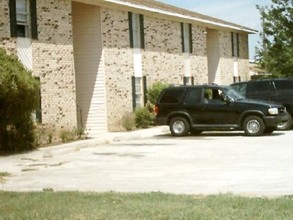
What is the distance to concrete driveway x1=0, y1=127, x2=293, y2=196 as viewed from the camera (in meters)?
10.8

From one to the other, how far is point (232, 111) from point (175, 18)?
11544mm


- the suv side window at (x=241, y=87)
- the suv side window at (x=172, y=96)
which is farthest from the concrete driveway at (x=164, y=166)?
the suv side window at (x=241, y=87)

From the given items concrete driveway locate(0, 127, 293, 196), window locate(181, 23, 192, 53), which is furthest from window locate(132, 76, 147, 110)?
concrete driveway locate(0, 127, 293, 196)

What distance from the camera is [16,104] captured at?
55.2 ft

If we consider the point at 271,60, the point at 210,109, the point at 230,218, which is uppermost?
the point at 271,60

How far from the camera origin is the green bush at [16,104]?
1582 centimetres

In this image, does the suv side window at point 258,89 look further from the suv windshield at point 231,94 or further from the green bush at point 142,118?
the green bush at point 142,118

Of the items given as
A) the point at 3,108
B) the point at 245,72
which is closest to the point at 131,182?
the point at 3,108

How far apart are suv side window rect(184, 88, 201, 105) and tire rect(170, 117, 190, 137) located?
0.68 meters

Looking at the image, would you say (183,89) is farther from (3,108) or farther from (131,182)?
(131,182)

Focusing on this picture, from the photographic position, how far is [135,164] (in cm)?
1438

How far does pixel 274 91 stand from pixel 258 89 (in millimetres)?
676

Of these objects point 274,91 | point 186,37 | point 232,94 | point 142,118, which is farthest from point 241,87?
point 186,37

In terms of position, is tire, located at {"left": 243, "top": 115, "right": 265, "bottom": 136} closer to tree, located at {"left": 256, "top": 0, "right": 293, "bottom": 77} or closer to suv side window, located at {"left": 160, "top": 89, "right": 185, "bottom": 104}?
suv side window, located at {"left": 160, "top": 89, "right": 185, "bottom": 104}
